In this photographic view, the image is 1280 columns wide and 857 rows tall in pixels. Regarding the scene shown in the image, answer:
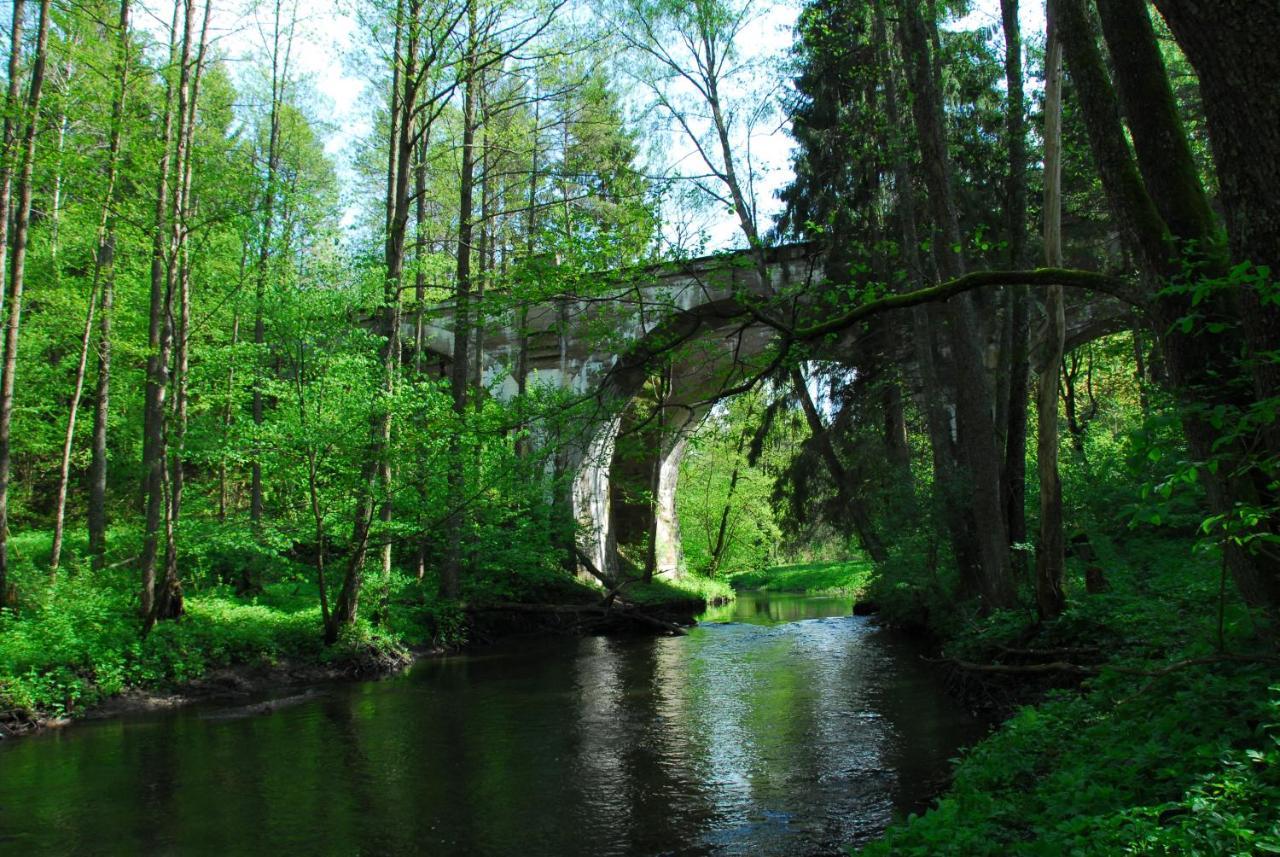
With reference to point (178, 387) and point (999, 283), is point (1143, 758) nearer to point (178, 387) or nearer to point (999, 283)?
point (999, 283)

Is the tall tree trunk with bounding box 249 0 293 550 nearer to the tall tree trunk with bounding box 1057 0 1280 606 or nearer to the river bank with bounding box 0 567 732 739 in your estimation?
the river bank with bounding box 0 567 732 739

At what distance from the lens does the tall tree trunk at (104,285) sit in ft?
35.9

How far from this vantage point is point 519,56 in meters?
12.6

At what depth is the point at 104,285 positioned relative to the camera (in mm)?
13641

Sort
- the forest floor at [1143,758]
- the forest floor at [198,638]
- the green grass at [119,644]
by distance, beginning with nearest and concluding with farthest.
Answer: the forest floor at [1143,758]
the green grass at [119,644]
the forest floor at [198,638]

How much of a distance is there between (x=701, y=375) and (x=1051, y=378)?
467 cm

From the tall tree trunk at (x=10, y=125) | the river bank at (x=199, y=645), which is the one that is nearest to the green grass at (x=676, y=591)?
the river bank at (x=199, y=645)

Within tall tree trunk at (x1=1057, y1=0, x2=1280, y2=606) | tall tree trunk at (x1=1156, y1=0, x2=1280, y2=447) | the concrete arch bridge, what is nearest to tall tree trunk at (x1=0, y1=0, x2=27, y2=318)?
the concrete arch bridge

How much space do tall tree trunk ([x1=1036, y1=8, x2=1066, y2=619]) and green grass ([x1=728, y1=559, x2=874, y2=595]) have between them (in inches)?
904

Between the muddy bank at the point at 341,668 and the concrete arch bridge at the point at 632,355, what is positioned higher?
the concrete arch bridge at the point at 632,355

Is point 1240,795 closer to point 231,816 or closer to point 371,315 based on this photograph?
point 231,816

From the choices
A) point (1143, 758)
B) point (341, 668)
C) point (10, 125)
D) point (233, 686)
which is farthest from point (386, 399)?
point (1143, 758)

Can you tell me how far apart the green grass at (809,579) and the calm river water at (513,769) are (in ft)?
70.3

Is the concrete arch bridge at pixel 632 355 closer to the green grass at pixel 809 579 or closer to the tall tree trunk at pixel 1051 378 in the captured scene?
the tall tree trunk at pixel 1051 378
